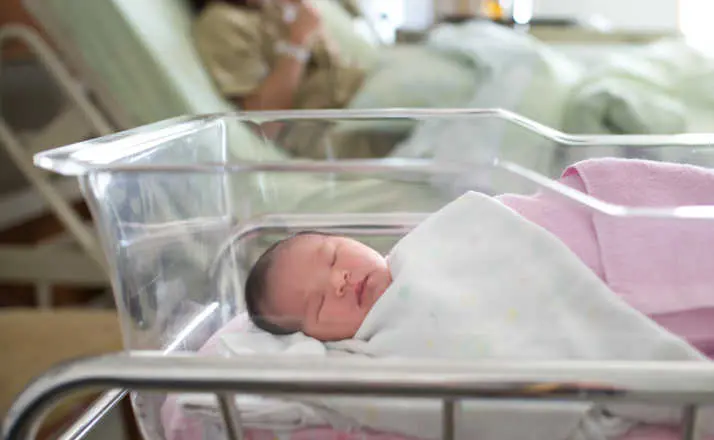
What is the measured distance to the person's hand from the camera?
1.44m

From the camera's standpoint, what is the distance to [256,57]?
54.8 inches

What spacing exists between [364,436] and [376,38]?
176 centimetres

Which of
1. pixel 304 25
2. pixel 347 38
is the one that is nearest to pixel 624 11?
pixel 347 38

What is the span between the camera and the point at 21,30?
1.28 m

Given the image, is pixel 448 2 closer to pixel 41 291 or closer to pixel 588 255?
pixel 41 291

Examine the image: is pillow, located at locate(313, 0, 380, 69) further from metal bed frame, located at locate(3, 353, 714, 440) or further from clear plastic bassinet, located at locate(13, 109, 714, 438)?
metal bed frame, located at locate(3, 353, 714, 440)

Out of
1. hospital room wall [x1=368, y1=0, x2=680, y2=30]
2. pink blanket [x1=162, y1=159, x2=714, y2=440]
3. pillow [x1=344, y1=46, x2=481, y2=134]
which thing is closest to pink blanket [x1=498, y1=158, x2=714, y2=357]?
pink blanket [x1=162, y1=159, x2=714, y2=440]

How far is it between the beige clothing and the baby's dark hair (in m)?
0.73

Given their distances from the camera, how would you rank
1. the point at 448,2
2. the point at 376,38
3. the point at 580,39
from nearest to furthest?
1. the point at 376,38
2. the point at 580,39
3. the point at 448,2

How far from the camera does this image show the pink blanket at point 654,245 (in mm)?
481

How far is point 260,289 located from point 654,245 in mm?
294

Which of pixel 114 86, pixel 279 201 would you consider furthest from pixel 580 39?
pixel 279 201

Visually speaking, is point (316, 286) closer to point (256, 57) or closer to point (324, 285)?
point (324, 285)

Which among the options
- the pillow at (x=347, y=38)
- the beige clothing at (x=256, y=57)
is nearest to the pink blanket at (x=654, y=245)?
the beige clothing at (x=256, y=57)
